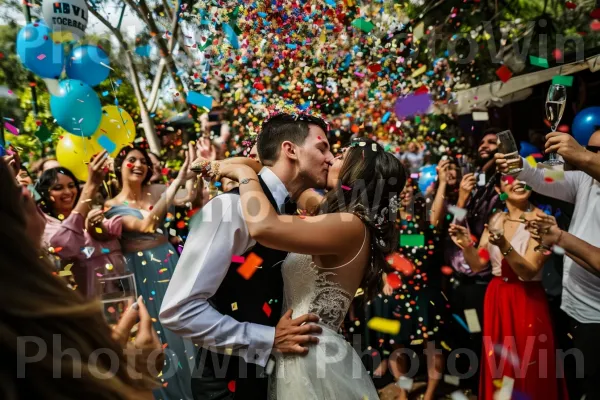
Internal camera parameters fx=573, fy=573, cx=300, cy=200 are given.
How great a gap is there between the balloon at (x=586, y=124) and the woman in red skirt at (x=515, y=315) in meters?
0.65

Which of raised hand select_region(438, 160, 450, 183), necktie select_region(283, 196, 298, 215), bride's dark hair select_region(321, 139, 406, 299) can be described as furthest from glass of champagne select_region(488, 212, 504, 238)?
necktie select_region(283, 196, 298, 215)

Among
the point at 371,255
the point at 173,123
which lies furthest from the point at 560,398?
the point at 173,123

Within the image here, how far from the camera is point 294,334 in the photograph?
1.97 m

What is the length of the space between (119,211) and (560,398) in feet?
10.4

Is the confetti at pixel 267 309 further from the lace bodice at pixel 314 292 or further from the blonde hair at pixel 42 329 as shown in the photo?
the blonde hair at pixel 42 329

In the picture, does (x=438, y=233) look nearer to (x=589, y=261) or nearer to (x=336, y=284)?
(x=589, y=261)

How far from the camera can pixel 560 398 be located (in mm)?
3555

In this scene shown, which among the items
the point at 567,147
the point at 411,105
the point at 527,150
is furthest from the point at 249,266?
the point at 411,105

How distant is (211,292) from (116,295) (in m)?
0.58

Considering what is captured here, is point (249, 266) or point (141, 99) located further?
point (141, 99)

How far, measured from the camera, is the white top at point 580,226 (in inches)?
119

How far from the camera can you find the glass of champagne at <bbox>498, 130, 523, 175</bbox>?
9.83ft

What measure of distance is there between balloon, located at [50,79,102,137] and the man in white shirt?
9.73 feet

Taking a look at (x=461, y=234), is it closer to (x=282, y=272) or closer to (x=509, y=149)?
(x=509, y=149)
